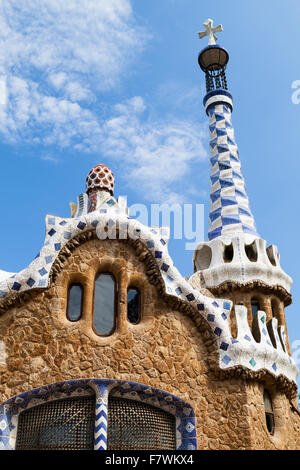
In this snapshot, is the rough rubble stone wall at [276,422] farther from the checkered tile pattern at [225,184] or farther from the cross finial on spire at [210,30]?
the cross finial on spire at [210,30]

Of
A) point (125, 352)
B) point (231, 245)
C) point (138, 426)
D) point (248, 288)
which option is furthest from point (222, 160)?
point (138, 426)

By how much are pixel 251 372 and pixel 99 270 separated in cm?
260

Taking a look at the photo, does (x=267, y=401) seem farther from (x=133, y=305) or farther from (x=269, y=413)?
(x=133, y=305)

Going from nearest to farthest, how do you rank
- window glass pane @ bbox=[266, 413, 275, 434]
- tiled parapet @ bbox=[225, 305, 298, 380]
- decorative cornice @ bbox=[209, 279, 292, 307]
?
tiled parapet @ bbox=[225, 305, 298, 380], window glass pane @ bbox=[266, 413, 275, 434], decorative cornice @ bbox=[209, 279, 292, 307]

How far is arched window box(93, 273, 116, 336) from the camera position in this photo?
727 cm

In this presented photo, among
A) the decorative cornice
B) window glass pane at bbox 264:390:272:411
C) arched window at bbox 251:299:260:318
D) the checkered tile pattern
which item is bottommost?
window glass pane at bbox 264:390:272:411

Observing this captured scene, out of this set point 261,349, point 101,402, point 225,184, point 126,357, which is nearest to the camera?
point 101,402

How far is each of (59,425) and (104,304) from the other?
172 centimetres

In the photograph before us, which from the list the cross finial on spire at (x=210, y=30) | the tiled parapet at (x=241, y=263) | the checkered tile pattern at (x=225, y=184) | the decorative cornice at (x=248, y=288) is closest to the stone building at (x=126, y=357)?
the decorative cornice at (x=248, y=288)

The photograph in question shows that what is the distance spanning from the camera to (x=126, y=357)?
696 cm

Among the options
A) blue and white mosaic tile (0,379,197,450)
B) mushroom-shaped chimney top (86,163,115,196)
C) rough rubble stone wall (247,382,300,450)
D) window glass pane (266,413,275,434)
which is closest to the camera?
blue and white mosaic tile (0,379,197,450)

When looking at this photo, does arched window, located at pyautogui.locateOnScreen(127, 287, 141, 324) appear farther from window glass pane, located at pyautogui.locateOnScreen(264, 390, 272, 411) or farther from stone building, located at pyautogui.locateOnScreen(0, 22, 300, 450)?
window glass pane, located at pyautogui.locateOnScreen(264, 390, 272, 411)

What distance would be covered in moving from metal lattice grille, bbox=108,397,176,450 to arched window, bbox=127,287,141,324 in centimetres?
115

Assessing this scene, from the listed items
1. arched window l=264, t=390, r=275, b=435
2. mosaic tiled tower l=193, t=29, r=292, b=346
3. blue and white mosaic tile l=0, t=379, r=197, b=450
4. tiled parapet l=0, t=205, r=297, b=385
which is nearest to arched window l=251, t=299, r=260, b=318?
mosaic tiled tower l=193, t=29, r=292, b=346
